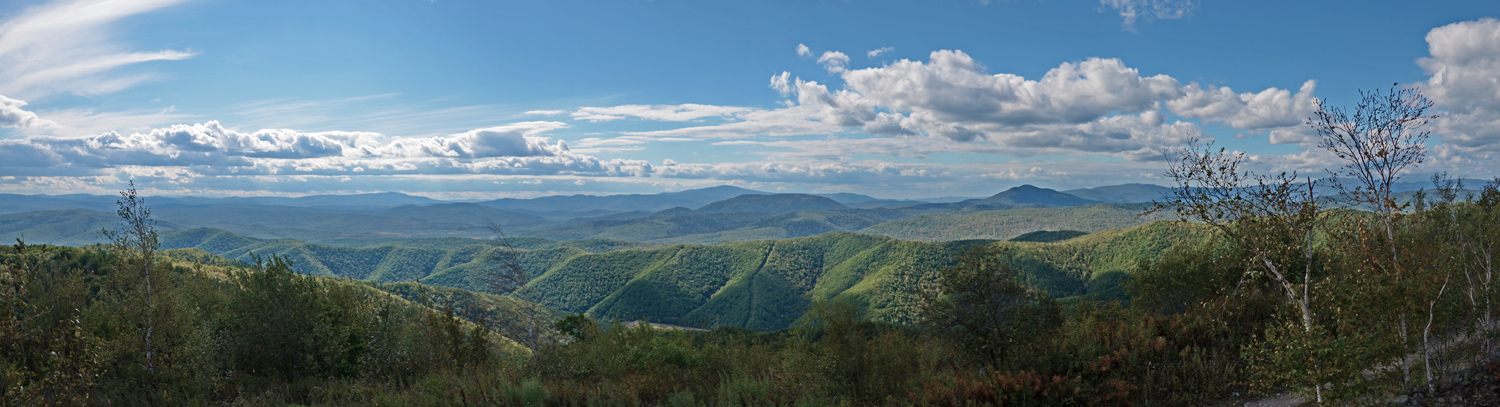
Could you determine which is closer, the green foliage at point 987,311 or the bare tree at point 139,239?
the green foliage at point 987,311

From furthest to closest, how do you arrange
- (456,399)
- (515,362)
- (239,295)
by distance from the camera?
(515,362) < (239,295) < (456,399)

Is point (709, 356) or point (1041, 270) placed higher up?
→ point (709, 356)

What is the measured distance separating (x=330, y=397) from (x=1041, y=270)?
16958 cm

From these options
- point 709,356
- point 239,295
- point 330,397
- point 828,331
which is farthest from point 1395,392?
point 239,295

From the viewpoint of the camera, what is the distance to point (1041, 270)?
158750mm

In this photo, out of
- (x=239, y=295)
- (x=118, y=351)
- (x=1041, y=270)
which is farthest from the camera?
(x=1041, y=270)

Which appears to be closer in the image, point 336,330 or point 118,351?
point 118,351

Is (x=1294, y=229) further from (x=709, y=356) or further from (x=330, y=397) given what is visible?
(x=330, y=397)

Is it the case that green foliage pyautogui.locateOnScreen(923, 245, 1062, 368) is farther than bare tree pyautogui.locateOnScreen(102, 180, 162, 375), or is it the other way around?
bare tree pyautogui.locateOnScreen(102, 180, 162, 375)

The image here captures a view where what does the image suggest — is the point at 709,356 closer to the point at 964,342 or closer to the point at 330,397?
the point at 964,342

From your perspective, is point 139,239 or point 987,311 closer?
point 987,311

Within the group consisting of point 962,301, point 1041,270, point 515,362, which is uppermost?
point 962,301

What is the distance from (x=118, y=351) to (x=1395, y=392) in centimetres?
2490

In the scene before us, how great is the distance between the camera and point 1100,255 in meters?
163
